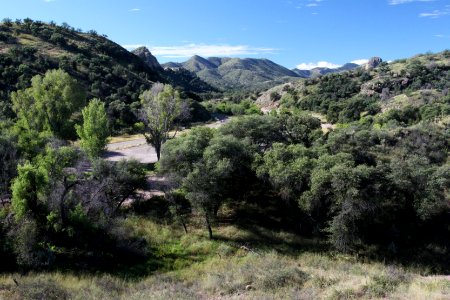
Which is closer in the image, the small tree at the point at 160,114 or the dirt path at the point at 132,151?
the small tree at the point at 160,114

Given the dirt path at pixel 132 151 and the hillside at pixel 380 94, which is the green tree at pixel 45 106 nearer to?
the dirt path at pixel 132 151

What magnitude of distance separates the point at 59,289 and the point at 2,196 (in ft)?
35.3

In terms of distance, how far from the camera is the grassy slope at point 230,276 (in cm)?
1198

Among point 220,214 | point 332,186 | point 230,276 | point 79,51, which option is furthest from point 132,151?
point 79,51

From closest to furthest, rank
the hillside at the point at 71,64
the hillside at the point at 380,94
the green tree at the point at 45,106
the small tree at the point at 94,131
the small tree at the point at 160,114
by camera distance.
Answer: the small tree at the point at 94,131 → the small tree at the point at 160,114 → the green tree at the point at 45,106 → the hillside at the point at 71,64 → the hillside at the point at 380,94

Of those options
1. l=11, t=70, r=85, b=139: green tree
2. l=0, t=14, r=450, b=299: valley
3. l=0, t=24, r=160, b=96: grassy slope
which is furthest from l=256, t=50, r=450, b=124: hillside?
l=11, t=70, r=85, b=139: green tree

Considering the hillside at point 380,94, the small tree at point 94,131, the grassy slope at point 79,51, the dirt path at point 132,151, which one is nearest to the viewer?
the small tree at point 94,131

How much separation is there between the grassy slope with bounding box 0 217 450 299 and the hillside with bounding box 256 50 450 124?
41517 millimetres

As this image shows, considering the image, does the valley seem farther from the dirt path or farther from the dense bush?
the dirt path

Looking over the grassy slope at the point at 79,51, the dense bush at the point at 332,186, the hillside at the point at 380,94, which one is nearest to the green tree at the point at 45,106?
the dense bush at the point at 332,186

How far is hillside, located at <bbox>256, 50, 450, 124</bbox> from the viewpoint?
199 ft

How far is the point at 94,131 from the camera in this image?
101 feet

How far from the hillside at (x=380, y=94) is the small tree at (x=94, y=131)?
4176 cm

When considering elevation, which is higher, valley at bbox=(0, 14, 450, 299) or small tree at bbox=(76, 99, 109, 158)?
small tree at bbox=(76, 99, 109, 158)
